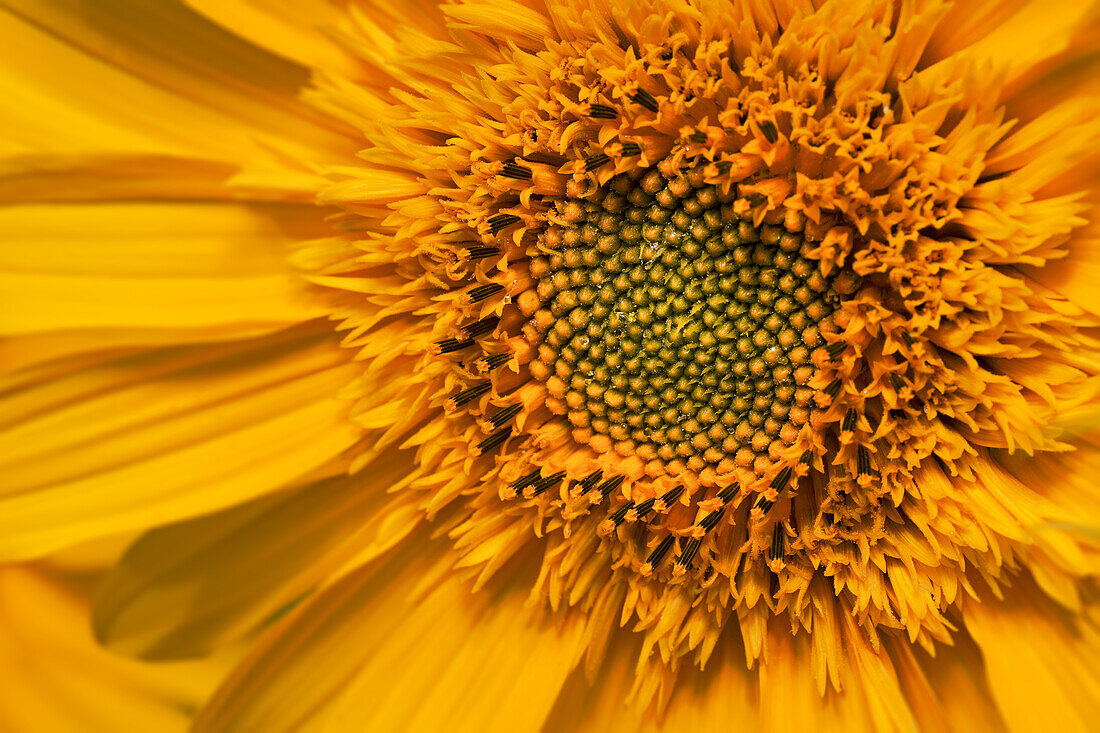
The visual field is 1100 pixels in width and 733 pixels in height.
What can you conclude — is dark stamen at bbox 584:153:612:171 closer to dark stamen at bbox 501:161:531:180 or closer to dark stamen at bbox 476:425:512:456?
dark stamen at bbox 501:161:531:180

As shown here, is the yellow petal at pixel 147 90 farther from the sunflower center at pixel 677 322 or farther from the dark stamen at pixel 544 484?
the dark stamen at pixel 544 484

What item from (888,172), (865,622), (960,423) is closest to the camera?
Result: (888,172)

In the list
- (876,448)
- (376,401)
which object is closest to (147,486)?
(376,401)

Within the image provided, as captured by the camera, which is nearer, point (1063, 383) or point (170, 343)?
point (1063, 383)

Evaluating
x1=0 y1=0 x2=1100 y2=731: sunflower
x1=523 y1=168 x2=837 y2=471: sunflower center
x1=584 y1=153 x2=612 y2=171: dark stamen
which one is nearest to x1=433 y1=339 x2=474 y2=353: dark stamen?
x1=0 y1=0 x2=1100 y2=731: sunflower

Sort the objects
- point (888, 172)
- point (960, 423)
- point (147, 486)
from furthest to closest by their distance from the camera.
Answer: point (147, 486), point (960, 423), point (888, 172)

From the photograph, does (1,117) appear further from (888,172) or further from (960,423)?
(960,423)

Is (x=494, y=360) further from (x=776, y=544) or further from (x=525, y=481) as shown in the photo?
(x=776, y=544)

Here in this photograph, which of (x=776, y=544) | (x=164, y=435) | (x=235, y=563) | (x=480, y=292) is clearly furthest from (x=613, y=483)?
(x=164, y=435)

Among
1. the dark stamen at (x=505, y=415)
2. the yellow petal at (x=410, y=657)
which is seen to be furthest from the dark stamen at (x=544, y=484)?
the yellow petal at (x=410, y=657)
